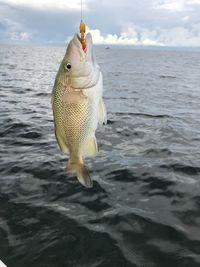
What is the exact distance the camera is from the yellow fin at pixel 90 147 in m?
3.57

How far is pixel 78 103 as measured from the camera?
329 cm

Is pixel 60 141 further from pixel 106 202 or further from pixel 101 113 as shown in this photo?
pixel 106 202

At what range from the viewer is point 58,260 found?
616 centimetres

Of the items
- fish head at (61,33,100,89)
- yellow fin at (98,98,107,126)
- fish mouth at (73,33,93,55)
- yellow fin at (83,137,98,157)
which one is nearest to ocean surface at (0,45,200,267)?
yellow fin at (83,137,98,157)

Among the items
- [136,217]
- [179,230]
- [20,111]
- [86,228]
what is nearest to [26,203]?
[86,228]

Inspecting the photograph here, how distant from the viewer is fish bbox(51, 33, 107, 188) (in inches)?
123

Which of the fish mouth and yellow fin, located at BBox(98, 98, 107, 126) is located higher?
the fish mouth

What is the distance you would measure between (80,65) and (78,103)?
367mm

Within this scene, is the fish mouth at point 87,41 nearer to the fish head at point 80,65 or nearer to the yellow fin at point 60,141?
the fish head at point 80,65

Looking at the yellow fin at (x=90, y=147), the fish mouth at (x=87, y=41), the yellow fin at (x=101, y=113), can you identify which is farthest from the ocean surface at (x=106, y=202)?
the fish mouth at (x=87, y=41)

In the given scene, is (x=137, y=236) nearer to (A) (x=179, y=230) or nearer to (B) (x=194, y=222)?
(A) (x=179, y=230)

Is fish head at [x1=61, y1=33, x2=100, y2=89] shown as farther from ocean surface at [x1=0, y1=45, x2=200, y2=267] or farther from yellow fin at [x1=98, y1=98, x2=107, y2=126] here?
ocean surface at [x1=0, y1=45, x2=200, y2=267]

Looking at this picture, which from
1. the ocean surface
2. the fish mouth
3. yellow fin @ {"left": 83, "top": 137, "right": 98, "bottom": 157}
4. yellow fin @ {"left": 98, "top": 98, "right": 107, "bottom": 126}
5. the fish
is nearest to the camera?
the fish mouth

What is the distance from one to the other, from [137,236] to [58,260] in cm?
162
